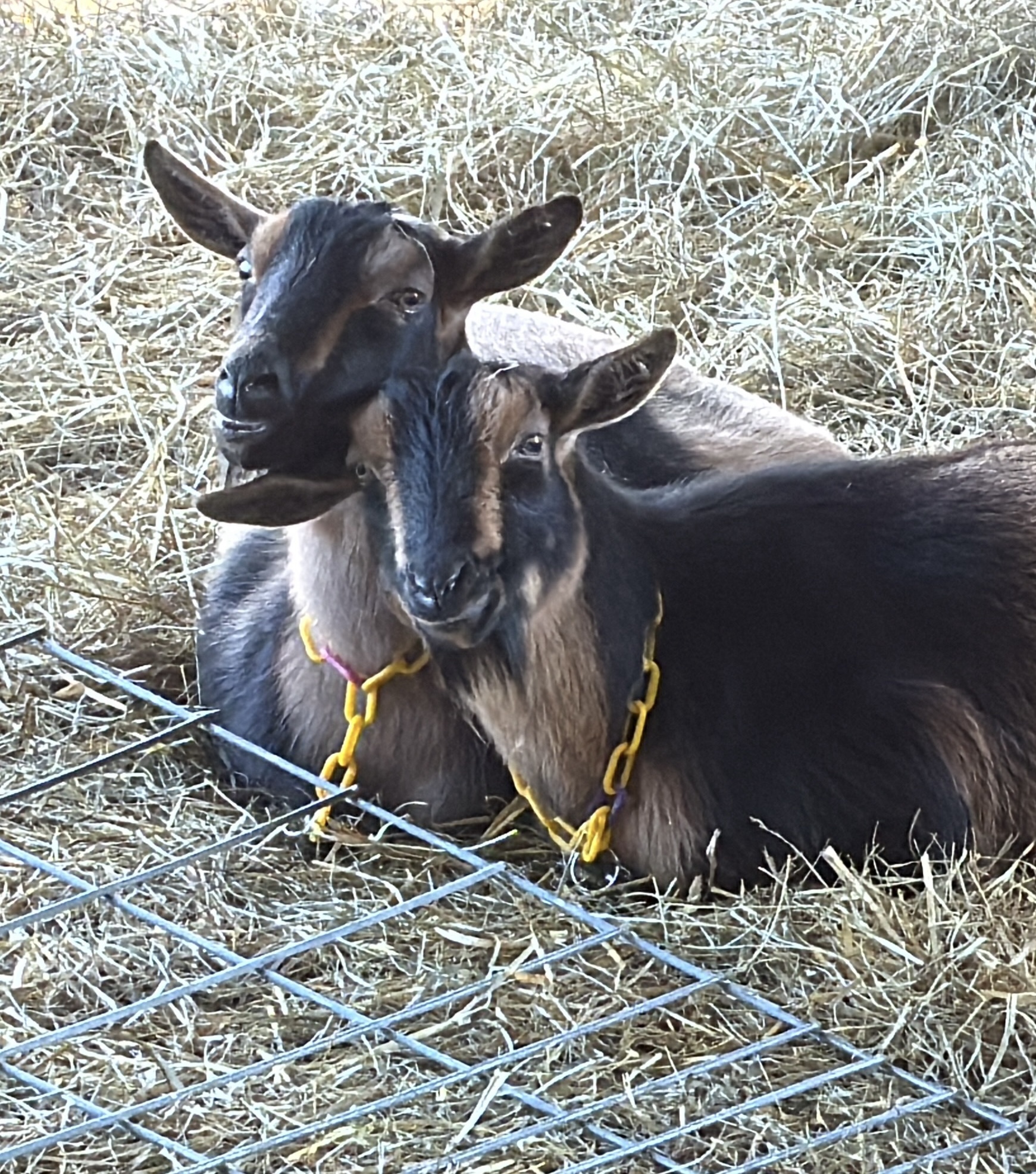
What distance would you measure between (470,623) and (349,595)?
0.42m

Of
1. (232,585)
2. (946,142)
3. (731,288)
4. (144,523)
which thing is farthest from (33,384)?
(946,142)

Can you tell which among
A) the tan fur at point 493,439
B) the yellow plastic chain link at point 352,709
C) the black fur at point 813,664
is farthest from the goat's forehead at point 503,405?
the yellow plastic chain link at point 352,709

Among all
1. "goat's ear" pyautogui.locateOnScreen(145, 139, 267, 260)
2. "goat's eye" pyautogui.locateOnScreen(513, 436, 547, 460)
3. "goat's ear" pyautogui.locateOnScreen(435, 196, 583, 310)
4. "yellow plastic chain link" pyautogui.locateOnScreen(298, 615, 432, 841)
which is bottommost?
"yellow plastic chain link" pyautogui.locateOnScreen(298, 615, 432, 841)

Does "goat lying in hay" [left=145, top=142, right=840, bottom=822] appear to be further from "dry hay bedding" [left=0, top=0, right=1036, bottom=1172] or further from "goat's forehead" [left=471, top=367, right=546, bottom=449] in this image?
"goat's forehead" [left=471, top=367, right=546, bottom=449]

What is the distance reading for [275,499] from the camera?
146 inches

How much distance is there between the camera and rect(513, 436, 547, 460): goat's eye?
363 cm

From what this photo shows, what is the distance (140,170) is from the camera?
A: 21.3 ft

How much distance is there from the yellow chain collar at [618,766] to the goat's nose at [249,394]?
2.49 feet

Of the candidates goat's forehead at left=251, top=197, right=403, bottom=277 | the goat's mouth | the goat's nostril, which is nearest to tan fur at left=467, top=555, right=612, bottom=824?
the goat's mouth

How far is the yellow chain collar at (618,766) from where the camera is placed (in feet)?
12.7

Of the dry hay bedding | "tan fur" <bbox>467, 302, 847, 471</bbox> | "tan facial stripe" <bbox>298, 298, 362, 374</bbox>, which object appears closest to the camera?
the dry hay bedding

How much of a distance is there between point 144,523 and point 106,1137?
2.10 m

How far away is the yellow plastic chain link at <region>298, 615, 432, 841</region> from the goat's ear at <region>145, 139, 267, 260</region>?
76 centimetres

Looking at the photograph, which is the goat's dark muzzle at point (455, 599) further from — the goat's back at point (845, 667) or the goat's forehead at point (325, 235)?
the goat's forehead at point (325, 235)
